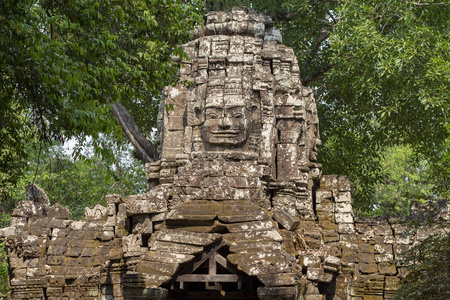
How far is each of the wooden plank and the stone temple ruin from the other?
1.95ft

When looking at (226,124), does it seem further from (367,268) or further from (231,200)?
(367,268)

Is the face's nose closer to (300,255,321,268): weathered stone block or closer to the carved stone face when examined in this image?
the carved stone face

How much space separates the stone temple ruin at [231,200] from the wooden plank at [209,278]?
59 cm

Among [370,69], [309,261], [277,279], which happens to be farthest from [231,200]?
[370,69]

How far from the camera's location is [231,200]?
10688 millimetres

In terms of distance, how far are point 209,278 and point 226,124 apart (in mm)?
3913

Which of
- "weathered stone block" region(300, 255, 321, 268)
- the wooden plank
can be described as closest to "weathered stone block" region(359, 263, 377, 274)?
"weathered stone block" region(300, 255, 321, 268)

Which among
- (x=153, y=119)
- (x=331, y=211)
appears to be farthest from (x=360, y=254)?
(x=153, y=119)

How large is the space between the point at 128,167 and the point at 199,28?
35.5 feet

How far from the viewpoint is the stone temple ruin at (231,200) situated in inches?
451

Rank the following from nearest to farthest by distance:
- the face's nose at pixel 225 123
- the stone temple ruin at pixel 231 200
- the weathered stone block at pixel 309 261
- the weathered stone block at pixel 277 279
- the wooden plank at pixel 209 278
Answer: the weathered stone block at pixel 277 279
the wooden plank at pixel 209 278
the stone temple ruin at pixel 231 200
the weathered stone block at pixel 309 261
the face's nose at pixel 225 123

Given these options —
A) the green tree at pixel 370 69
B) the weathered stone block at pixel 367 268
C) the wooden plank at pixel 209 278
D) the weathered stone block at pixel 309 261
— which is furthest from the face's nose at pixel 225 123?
→ the green tree at pixel 370 69

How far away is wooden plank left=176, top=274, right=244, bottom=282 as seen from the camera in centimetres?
966

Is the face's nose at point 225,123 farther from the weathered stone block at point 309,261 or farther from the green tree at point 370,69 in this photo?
the green tree at point 370,69
